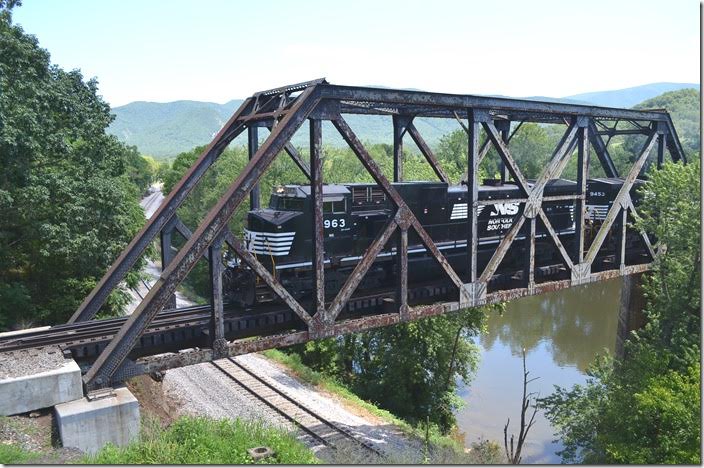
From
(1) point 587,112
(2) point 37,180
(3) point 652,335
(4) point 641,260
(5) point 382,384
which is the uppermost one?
(1) point 587,112

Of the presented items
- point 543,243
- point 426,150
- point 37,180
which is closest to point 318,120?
point 426,150

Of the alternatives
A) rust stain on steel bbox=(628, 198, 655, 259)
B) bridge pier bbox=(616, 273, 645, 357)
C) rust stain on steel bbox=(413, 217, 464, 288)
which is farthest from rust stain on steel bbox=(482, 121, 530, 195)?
bridge pier bbox=(616, 273, 645, 357)

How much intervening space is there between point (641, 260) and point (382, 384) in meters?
12.7

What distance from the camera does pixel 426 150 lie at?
18453mm

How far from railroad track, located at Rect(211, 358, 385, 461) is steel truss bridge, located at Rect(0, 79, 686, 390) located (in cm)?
530

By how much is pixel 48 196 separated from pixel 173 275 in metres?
12.6

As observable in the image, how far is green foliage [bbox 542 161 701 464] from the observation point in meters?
14.4

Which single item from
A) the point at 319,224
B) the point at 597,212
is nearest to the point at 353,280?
the point at 319,224

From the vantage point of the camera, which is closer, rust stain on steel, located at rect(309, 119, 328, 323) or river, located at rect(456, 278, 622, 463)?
rust stain on steel, located at rect(309, 119, 328, 323)

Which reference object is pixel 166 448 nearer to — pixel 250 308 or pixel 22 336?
pixel 250 308

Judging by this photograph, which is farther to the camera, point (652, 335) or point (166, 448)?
point (652, 335)

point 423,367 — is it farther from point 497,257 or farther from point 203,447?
point 203,447

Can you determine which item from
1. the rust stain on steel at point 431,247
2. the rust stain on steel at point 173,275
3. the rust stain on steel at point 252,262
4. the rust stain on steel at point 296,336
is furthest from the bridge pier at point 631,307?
the rust stain on steel at point 173,275

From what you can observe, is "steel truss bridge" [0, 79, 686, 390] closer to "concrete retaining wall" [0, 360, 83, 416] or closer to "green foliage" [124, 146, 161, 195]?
"concrete retaining wall" [0, 360, 83, 416]
